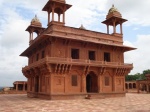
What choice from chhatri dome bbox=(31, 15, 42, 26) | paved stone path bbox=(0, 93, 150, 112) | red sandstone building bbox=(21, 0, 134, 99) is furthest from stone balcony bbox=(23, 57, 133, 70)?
chhatri dome bbox=(31, 15, 42, 26)

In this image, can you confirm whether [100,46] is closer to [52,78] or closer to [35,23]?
[52,78]

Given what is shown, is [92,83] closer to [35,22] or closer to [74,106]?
[74,106]

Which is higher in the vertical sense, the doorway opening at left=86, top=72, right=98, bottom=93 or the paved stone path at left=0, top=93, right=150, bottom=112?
the doorway opening at left=86, top=72, right=98, bottom=93

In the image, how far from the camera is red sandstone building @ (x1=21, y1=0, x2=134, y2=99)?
20969 millimetres

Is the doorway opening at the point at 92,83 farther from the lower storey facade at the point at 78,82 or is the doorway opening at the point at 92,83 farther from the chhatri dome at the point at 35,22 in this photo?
the chhatri dome at the point at 35,22

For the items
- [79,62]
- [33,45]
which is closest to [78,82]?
[79,62]

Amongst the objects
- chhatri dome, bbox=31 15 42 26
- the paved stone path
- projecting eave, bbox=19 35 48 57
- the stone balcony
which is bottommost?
the paved stone path

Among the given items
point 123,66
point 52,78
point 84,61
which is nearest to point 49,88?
point 52,78

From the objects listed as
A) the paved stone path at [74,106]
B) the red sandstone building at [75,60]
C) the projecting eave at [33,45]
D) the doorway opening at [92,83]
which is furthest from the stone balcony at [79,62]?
the paved stone path at [74,106]

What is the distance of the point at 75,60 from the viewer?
21812 millimetres

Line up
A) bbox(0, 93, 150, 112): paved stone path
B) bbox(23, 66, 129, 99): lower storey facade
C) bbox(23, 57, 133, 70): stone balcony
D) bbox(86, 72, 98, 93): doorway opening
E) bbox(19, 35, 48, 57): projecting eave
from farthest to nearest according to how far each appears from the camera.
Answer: bbox(86, 72, 98, 93): doorway opening → bbox(19, 35, 48, 57): projecting eave → bbox(23, 66, 129, 99): lower storey facade → bbox(23, 57, 133, 70): stone balcony → bbox(0, 93, 150, 112): paved stone path

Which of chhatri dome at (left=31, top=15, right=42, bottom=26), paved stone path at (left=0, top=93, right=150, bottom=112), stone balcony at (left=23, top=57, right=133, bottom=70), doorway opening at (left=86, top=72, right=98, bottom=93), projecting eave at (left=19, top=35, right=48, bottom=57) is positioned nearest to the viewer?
paved stone path at (left=0, top=93, right=150, bottom=112)

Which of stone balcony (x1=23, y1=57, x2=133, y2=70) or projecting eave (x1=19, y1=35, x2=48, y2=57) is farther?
projecting eave (x1=19, y1=35, x2=48, y2=57)

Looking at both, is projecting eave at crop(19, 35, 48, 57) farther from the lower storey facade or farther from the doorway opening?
the doorway opening
